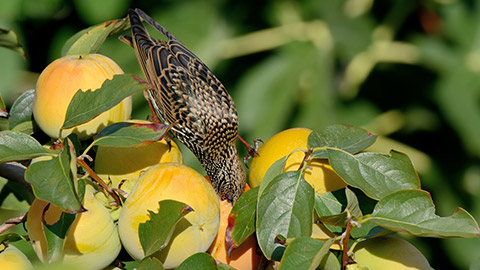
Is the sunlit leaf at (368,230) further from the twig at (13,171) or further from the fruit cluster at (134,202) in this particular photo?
the twig at (13,171)

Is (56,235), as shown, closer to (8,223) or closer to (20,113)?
(8,223)

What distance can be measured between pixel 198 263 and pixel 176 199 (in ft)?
0.27

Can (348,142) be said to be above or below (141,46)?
above

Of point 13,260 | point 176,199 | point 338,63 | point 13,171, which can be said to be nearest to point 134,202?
point 176,199

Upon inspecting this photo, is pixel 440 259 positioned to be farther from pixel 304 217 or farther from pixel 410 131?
pixel 304 217

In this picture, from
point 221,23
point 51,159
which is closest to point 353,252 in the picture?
point 51,159

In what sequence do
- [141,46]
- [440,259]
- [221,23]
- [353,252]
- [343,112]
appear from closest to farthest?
[353,252] → [141,46] → [221,23] → [343,112] → [440,259]

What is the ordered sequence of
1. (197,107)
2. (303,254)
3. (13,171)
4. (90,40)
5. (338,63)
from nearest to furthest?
(303,254), (13,171), (90,40), (197,107), (338,63)

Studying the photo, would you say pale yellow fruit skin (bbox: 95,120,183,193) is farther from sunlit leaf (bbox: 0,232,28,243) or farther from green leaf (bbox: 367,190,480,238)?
green leaf (bbox: 367,190,480,238)

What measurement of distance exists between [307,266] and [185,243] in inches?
6.5

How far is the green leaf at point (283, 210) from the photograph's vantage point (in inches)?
27.2

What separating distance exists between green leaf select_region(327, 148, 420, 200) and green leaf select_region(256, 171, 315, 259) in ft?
0.18

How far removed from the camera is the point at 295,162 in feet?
2.69

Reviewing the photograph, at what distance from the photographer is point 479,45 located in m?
2.23
